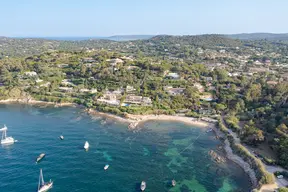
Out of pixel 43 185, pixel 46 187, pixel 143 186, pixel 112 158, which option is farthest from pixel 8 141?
pixel 143 186

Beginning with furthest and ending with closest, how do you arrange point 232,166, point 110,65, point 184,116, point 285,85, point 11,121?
point 110,65
point 285,85
point 184,116
point 11,121
point 232,166

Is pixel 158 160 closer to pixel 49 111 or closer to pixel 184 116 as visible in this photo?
pixel 184 116

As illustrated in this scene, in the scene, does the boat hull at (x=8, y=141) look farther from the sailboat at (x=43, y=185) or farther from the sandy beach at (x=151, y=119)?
the sandy beach at (x=151, y=119)

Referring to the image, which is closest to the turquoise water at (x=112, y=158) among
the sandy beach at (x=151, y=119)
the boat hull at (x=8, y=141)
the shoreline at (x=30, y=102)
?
the boat hull at (x=8, y=141)

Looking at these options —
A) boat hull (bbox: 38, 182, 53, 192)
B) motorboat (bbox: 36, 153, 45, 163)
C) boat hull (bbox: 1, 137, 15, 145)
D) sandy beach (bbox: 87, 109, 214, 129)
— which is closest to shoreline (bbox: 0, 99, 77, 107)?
sandy beach (bbox: 87, 109, 214, 129)

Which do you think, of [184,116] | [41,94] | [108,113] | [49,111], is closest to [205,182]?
[184,116]

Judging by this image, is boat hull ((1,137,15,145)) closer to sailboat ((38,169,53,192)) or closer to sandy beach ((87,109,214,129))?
sailboat ((38,169,53,192))

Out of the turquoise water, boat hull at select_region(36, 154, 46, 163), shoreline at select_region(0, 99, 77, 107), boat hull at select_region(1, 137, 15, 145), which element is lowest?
the turquoise water

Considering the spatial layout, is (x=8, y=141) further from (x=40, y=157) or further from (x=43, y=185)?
(x=43, y=185)
